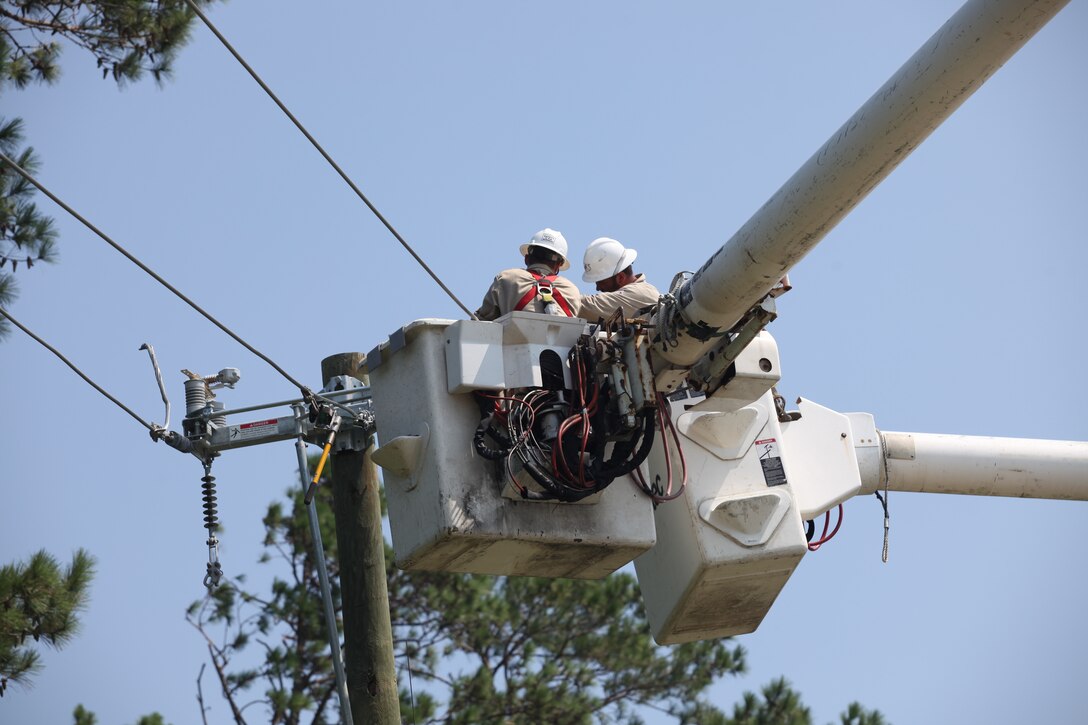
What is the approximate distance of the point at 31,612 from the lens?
34.0ft

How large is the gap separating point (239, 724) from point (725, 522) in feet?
25.5

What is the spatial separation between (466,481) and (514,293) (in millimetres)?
1067

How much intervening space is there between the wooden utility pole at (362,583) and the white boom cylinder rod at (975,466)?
2267mm

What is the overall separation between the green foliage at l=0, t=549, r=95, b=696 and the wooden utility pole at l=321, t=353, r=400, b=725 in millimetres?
2875

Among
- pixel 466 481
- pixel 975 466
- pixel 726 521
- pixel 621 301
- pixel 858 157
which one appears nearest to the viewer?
pixel 858 157

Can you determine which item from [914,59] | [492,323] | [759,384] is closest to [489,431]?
[492,323]

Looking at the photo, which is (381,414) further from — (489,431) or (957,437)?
(957,437)

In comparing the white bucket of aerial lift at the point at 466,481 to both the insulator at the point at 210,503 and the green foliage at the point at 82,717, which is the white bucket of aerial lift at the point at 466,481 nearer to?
the insulator at the point at 210,503

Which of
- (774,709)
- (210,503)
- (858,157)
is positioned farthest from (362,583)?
(774,709)

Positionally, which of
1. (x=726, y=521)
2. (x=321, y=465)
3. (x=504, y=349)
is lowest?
(x=726, y=521)

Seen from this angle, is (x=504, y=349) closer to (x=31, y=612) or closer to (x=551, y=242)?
(x=551, y=242)

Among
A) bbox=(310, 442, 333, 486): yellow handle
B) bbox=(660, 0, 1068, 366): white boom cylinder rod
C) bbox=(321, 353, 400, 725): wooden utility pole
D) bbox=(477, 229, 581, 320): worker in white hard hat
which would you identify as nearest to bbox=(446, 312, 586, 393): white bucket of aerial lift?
bbox=(477, 229, 581, 320): worker in white hard hat

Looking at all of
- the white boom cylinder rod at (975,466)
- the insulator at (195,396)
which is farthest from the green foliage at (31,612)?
the white boom cylinder rod at (975,466)

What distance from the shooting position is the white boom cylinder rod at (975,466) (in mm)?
7805
